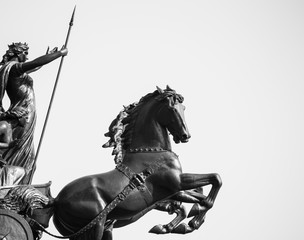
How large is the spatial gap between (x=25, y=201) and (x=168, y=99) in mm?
2206

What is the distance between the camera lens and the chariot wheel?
32.6 feet

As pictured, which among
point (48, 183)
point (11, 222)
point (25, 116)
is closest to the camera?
point (11, 222)

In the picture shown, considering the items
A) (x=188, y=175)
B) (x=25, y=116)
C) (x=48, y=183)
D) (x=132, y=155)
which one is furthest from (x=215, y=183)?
(x=25, y=116)

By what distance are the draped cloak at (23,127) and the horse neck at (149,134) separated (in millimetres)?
1724

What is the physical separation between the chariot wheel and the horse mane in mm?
1419

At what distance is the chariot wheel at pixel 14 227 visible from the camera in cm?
995

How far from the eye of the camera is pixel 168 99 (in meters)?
10.5

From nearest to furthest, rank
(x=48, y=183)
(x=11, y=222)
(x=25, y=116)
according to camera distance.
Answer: (x=11, y=222) → (x=48, y=183) → (x=25, y=116)

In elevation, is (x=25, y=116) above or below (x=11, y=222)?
above

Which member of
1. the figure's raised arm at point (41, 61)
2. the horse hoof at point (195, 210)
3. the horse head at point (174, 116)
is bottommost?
the horse hoof at point (195, 210)

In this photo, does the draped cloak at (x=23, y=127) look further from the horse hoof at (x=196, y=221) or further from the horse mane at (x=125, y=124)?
the horse hoof at (x=196, y=221)

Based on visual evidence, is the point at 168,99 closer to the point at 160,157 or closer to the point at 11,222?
the point at 160,157

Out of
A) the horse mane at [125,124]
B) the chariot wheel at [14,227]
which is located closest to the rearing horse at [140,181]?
the horse mane at [125,124]

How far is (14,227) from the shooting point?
9992mm
